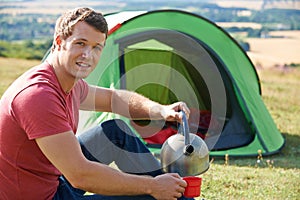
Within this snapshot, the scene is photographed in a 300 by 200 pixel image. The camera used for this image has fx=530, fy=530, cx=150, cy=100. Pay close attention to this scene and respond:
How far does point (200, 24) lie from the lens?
4.67m

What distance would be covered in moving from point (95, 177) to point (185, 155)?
1.44 ft

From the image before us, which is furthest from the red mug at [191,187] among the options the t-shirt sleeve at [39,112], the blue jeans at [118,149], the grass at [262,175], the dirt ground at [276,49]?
the dirt ground at [276,49]

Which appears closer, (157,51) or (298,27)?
(157,51)

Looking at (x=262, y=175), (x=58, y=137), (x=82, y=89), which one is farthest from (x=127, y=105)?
(x=262, y=175)

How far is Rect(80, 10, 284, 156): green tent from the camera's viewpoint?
4266 mm

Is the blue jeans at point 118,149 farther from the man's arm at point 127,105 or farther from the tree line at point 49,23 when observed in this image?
the tree line at point 49,23

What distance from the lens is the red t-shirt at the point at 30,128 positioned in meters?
1.76

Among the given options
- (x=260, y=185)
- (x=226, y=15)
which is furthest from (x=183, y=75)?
(x=226, y=15)

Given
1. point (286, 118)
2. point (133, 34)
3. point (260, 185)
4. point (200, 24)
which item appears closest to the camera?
point (260, 185)

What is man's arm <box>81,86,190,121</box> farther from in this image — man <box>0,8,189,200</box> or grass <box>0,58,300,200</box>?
grass <box>0,58,300,200</box>

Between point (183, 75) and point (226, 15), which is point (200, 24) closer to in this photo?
point (183, 75)

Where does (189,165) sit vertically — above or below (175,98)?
above

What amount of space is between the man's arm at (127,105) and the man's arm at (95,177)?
19.4 inches

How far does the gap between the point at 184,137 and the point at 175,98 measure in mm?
3118
